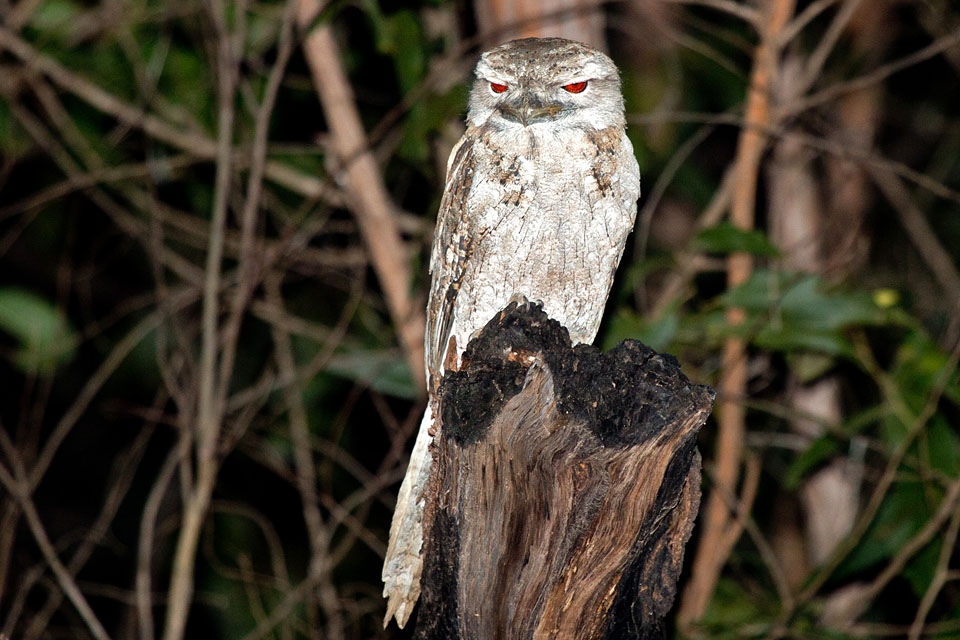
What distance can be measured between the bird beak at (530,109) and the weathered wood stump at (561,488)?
0.77 metres

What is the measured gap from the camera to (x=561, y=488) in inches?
78.3

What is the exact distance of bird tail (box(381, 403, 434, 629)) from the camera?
8.61ft

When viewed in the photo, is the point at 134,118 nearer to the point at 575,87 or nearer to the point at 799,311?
A: the point at 575,87

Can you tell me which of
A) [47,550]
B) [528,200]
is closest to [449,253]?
[528,200]

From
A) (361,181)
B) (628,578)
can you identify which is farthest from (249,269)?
(628,578)

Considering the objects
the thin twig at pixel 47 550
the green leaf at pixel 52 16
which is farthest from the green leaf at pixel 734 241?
the green leaf at pixel 52 16

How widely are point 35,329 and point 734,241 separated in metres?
2.75

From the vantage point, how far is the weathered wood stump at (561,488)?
6.46 feet

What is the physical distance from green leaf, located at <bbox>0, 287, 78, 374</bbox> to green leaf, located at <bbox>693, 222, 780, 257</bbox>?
97.3 inches

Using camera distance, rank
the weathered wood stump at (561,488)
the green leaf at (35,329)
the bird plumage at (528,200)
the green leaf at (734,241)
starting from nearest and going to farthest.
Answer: the weathered wood stump at (561,488)
the bird plumage at (528,200)
the green leaf at (734,241)
the green leaf at (35,329)

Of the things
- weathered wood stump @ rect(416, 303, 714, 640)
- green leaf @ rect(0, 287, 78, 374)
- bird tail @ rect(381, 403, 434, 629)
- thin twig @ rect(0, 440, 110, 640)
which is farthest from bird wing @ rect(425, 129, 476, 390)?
green leaf @ rect(0, 287, 78, 374)

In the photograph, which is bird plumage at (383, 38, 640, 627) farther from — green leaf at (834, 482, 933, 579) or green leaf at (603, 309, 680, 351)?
green leaf at (834, 482, 933, 579)

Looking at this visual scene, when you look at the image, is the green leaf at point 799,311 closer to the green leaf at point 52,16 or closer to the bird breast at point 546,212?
the bird breast at point 546,212

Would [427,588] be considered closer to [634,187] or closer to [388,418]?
[634,187]
